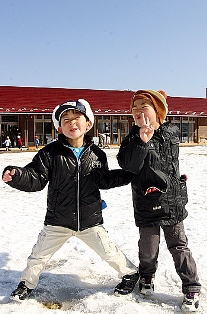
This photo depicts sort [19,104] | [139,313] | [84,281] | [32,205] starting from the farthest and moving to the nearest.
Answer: [19,104]
[32,205]
[84,281]
[139,313]

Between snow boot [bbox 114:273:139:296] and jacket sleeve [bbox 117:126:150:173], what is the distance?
2.95 ft

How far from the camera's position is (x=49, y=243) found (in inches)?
104

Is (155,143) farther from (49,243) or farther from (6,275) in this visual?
(6,275)

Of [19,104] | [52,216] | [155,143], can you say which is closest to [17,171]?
[52,216]

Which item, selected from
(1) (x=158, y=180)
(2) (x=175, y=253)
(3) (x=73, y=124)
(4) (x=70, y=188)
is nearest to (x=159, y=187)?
(1) (x=158, y=180)

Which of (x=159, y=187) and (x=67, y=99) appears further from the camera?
(x=67, y=99)

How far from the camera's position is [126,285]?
8.79ft

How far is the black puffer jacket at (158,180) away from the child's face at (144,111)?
0.07m

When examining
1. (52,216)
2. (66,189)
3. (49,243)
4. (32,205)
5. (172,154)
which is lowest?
(32,205)

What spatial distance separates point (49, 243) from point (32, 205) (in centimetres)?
369

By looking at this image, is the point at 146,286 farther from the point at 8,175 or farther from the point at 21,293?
the point at 8,175

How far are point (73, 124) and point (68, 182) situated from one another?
44 cm

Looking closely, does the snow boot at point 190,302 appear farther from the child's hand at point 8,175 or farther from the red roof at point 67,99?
the red roof at point 67,99

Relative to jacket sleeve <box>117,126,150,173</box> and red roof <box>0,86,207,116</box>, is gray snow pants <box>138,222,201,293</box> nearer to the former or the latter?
jacket sleeve <box>117,126,150,173</box>
